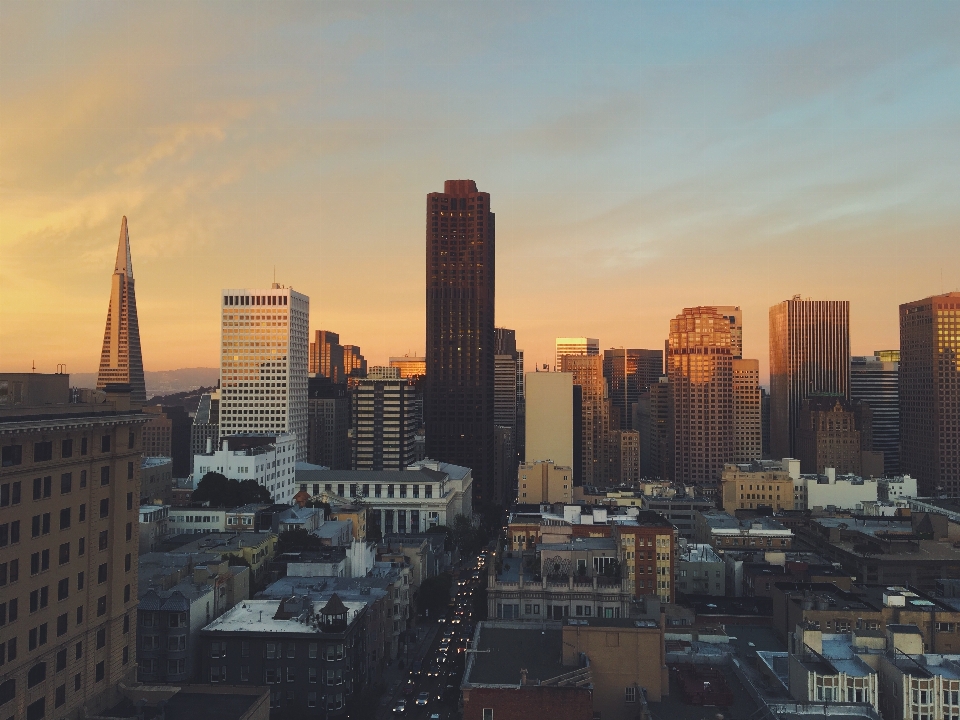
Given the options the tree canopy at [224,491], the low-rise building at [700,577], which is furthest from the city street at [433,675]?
the tree canopy at [224,491]

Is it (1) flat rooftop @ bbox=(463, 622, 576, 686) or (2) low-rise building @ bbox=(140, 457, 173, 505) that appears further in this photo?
(2) low-rise building @ bbox=(140, 457, 173, 505)

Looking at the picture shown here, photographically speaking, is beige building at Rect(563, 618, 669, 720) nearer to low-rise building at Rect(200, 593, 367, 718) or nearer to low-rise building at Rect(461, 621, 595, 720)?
low-rise building at Rect(461, 621, 595, 720)

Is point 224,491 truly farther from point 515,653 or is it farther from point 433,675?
point 515,653

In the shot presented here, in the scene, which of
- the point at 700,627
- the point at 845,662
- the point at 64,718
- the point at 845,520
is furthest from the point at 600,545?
the point at 845,520

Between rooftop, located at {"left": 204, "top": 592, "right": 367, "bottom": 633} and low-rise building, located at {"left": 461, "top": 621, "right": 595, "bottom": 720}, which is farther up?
low-rise building, located at {"left": 461, "top": 621, "right": 595, "bottom": 720}

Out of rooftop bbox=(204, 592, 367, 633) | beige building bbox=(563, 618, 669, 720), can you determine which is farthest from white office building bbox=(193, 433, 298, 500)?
beige building bbox=(563, 618, 669, 720)

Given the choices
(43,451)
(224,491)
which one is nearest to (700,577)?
(224,491)
